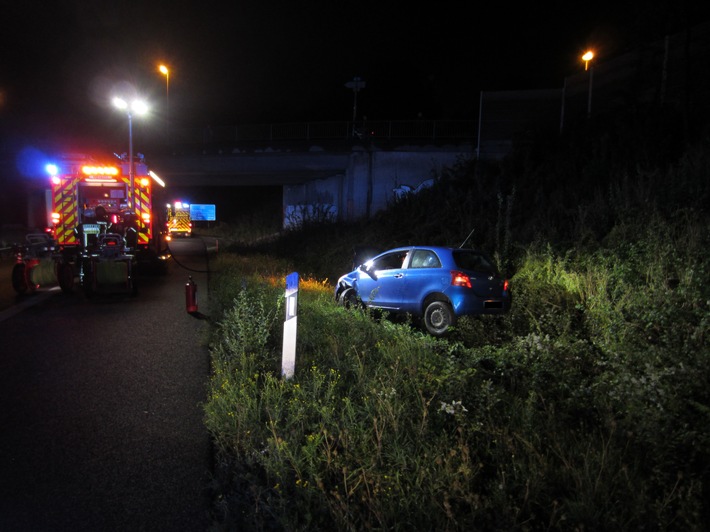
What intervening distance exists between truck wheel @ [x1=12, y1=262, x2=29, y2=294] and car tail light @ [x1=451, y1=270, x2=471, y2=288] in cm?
995

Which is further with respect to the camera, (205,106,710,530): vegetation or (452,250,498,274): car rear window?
(452,250,498,274): car rear window

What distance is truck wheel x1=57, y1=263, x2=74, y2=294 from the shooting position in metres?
11.8

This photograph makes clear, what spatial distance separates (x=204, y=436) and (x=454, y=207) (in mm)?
13076

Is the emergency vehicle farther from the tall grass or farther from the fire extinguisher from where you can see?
the tall grass

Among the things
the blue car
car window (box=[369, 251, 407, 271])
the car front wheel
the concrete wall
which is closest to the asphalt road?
the blue car

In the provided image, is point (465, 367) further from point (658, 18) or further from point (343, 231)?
point (343, 231)

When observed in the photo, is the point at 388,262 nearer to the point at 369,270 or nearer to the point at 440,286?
the point at 369,270

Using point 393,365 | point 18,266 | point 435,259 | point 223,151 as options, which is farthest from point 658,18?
point 223,151

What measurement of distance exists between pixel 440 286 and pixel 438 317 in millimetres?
566

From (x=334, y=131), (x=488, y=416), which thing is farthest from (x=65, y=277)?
(x=334, y=131)

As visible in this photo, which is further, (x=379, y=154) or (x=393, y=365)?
(x=379, y=154)

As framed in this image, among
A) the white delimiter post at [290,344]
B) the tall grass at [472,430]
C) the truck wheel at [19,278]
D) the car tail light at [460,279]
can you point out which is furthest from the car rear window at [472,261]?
the truck wheel at [19,278]

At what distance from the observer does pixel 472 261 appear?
340 inches

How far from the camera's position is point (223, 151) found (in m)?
26.6
